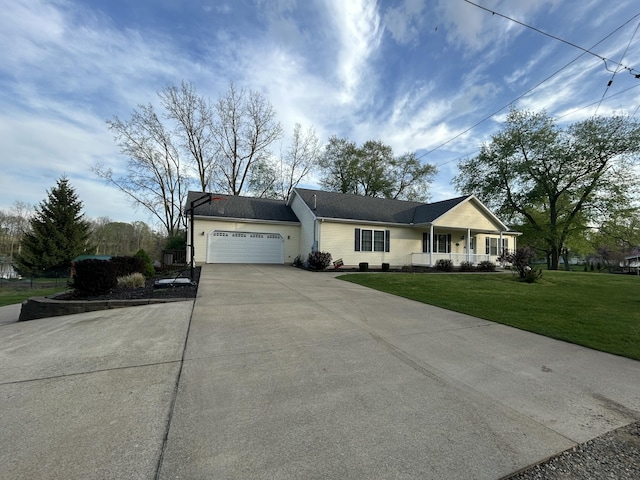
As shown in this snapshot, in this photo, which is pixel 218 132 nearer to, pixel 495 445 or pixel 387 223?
pixel 387 223

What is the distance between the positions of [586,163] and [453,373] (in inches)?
1269

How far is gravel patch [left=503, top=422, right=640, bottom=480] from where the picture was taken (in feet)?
5.95

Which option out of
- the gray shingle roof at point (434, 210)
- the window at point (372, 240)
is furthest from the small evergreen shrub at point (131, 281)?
the gray shingle roof at point (434, 210)

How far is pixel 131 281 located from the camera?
856cm

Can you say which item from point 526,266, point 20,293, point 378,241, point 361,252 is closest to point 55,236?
point 20,293

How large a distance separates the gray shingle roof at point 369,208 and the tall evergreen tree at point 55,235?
18294 millimetres

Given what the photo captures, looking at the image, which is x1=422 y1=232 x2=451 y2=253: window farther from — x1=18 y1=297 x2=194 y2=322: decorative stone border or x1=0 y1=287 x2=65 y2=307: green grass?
x1=0 y1=287 x2=65 y2=307: green grass

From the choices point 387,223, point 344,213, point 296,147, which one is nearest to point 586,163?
point 387,223

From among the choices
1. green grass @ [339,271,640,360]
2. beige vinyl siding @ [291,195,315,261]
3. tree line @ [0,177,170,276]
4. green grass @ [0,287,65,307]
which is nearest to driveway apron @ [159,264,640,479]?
green grass @ [339,271,640,360]

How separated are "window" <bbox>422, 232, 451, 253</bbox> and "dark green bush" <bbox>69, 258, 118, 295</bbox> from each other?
1699 cm

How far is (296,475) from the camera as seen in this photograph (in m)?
1.71

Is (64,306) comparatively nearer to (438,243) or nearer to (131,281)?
(131,281)

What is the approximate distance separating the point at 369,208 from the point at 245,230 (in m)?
8.28

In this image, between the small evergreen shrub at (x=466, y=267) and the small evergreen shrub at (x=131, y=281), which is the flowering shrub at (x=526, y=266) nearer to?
the small evergreen shrub at (x=466, y=267)
